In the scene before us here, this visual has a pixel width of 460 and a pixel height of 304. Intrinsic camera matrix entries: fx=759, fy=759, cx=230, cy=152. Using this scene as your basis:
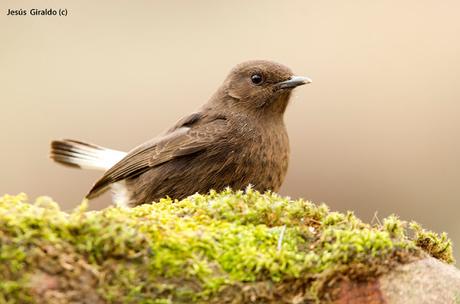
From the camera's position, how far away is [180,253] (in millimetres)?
3533

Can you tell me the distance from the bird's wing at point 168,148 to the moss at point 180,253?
2.81 meters

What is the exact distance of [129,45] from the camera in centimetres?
1345

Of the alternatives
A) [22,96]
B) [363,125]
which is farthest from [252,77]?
[22,96]

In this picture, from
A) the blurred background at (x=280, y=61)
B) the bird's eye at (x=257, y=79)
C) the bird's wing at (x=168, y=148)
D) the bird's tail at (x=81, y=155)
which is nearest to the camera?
the bird's wing at (x=168, y=148)

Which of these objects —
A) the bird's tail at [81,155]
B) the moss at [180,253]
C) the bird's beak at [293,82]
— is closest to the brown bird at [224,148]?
the bird's beak at [293,82]

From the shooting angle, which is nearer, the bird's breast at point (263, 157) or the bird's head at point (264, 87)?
the bird's breast at point (263, 157)

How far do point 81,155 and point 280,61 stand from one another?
501cm

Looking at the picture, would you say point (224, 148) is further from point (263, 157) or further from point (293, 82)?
point (293, 82)

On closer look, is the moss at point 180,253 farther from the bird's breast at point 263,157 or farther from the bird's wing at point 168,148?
the bird's wing at point 168,148

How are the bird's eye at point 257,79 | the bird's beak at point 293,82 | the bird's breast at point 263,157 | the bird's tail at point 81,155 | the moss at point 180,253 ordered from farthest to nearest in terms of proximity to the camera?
1. the bird's tail at point 81,155
2. the bird's eye at point 257,79
3. the bird's beak at point 293,82
4. the bird's breast at point 263,157
5. the moss at point 180,253

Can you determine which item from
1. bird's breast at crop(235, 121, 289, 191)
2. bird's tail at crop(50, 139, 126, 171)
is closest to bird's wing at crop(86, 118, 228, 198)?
bird's breast at crop(235, 121, 289, 191)

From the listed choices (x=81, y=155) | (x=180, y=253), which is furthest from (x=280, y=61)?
(x=180, y=253)

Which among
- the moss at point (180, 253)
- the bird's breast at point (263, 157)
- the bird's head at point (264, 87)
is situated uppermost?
the bird's head at point (264, 87)

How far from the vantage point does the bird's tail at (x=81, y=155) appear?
29.0ft
